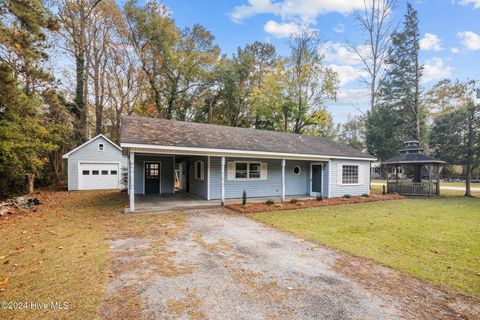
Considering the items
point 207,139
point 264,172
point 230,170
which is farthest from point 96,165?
point 264,172

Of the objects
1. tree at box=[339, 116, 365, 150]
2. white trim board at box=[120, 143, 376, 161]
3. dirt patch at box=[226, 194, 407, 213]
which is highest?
tree at box=[339, 116, 365, 150]

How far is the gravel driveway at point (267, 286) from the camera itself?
9.91 feet

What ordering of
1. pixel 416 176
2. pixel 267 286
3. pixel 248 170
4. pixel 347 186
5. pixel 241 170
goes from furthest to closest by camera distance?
pixel 416 176, pixel 347 186, pixel 248 170, pixel 241 170, pixel 267 286

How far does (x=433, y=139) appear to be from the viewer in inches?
744

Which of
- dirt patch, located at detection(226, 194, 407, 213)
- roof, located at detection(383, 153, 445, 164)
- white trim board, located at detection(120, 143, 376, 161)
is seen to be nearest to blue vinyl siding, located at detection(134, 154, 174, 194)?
white trim board, located at detection(120, 143, 376, 161)

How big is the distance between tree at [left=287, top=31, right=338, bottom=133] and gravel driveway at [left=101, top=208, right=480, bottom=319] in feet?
70.2

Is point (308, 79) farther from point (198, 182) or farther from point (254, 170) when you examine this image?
point (198, 182)

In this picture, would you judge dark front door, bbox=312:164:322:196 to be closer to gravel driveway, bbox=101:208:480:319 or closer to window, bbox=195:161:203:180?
window, bbox=195:161:203:180

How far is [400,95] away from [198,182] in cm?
2005

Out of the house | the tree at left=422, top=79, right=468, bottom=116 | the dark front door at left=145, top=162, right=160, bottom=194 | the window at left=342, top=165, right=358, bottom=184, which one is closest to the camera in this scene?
the house

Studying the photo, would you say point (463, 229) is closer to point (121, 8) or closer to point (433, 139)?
point (433, 139)

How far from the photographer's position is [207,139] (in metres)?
11.7

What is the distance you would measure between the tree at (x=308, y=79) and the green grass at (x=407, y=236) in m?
16.2

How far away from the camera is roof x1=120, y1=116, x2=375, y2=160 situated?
993 cm
